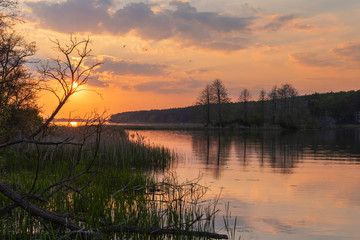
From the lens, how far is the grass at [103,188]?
25.0 feet

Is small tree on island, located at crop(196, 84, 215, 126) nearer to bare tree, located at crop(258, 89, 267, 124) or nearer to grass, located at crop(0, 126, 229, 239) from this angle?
bare tree, located at crop(258, 89, 267, 124)

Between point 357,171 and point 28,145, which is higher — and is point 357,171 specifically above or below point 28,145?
below

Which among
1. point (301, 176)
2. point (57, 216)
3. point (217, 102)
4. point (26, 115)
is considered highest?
point (217, 102)

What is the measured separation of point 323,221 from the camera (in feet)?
33.1

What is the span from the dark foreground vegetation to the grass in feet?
0.09

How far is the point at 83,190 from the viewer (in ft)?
33.8

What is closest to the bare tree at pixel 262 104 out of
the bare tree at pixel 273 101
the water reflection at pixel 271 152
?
the bare tree at pixel 273 101

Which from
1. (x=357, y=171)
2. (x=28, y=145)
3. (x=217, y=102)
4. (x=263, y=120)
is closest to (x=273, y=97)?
(x=263, y=120)

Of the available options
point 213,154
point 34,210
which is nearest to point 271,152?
point 213,154

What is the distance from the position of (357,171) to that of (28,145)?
20.5 metres

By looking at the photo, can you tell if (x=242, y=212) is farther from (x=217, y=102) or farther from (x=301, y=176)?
(x=217, y=102)

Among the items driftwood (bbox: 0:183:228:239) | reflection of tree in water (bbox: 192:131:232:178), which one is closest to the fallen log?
driftwood (bbox: 0:183:228:239)

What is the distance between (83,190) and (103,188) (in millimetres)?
983

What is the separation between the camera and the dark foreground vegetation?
674cm
